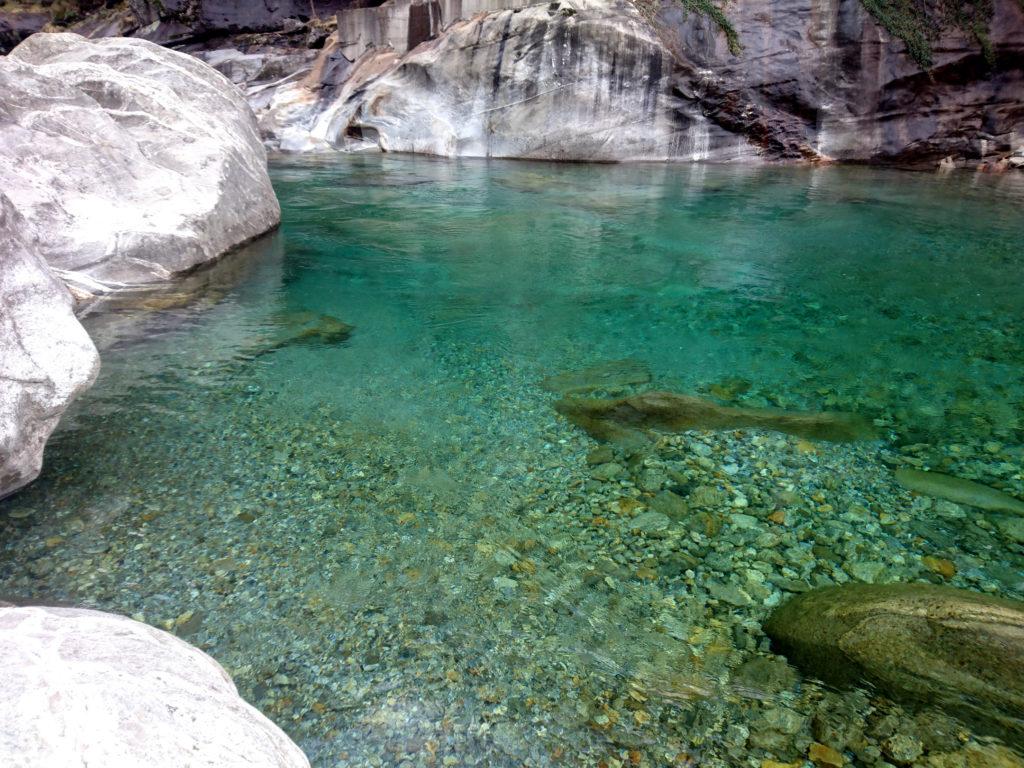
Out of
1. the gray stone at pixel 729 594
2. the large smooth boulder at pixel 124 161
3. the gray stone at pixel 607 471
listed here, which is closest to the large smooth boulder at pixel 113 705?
the gray stone at pixel 729 594

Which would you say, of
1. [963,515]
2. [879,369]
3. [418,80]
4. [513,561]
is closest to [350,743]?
[513,561]

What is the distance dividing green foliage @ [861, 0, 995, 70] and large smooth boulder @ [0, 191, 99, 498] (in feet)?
61.6

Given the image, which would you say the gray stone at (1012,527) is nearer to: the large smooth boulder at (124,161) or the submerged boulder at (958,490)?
the submerged boulder at (958,490)

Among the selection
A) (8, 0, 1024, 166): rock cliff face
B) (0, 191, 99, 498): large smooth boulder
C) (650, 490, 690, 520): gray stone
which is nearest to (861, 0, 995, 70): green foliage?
(8, 0, 1024, 166): rock cliff face

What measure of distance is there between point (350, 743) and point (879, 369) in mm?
4490

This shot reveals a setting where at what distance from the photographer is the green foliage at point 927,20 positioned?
16219mm

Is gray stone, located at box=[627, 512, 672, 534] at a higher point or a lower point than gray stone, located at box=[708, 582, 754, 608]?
higher

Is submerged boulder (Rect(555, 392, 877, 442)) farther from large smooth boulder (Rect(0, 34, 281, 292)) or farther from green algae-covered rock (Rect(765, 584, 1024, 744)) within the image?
large smooth boulder (Rect(0, 34, 281, 292))

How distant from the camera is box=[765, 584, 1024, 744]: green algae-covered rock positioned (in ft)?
7.53

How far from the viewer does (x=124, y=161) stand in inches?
262

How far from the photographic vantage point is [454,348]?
5273mm

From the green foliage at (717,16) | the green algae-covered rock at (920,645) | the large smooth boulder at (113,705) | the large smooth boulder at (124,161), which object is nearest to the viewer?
the large smooth boulder at (113,705)

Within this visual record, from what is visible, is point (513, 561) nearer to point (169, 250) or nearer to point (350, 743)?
point (350, 743)

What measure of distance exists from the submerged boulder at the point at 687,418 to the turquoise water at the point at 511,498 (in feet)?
0.45
